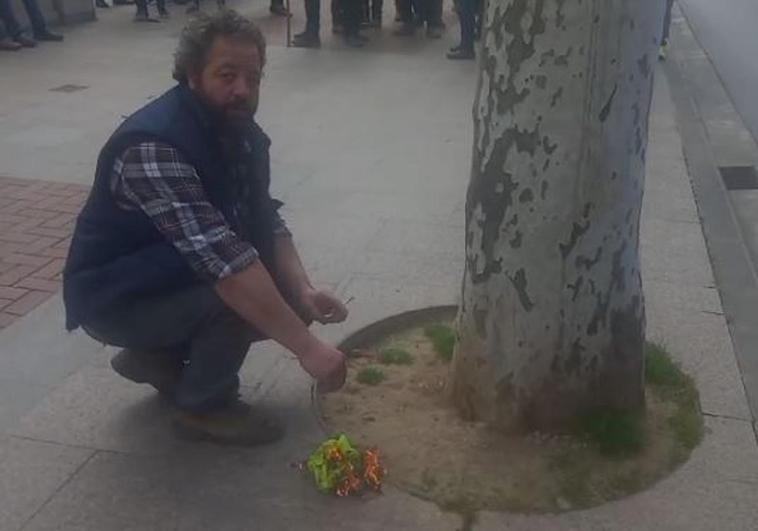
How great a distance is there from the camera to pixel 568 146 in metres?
3.00

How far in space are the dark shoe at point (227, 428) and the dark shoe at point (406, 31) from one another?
879cm

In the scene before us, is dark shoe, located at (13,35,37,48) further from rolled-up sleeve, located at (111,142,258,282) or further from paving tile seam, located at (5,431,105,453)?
rolled-up sleeve, located at (111,142,258,282)

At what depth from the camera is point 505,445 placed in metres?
3.32

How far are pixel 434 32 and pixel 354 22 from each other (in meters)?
1.06

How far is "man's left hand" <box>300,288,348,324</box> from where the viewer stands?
3.44m

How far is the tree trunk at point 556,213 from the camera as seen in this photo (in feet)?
9.60

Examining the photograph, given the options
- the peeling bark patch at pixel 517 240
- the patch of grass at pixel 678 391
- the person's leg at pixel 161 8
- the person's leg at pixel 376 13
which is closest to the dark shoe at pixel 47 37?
the person's leg at pixel 161 8

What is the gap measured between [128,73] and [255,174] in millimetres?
6598

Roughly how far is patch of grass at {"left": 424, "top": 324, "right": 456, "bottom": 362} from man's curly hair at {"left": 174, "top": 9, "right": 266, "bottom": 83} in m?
1.43

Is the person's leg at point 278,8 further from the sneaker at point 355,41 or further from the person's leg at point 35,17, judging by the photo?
the person's leg at point 35,17

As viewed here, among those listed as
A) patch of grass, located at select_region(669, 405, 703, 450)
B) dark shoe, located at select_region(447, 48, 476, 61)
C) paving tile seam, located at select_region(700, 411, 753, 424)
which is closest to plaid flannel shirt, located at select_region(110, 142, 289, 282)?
patch of grass, located at select_region(669, 405, 703, 450)

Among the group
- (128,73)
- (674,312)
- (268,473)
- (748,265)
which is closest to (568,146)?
(268,473)

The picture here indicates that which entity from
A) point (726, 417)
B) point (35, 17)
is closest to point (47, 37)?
point (35, 17)

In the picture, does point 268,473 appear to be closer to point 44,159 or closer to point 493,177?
point 493,177
